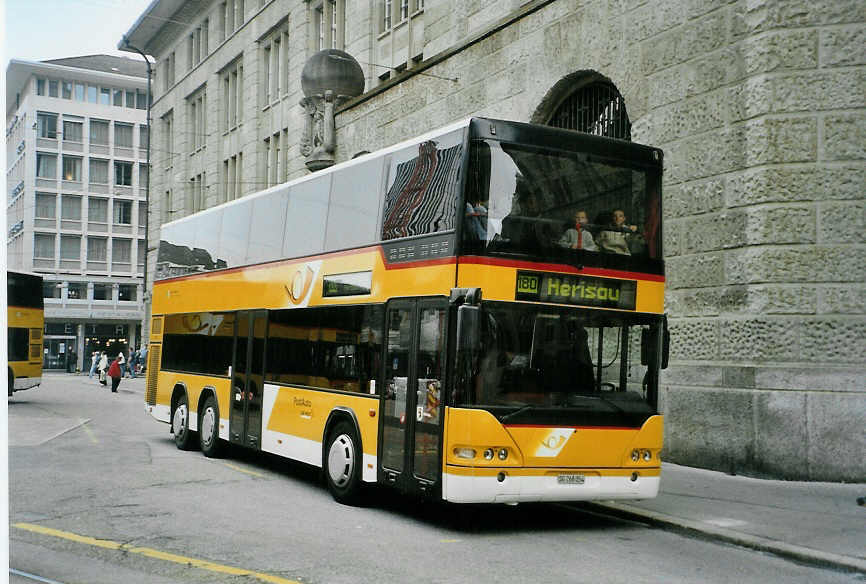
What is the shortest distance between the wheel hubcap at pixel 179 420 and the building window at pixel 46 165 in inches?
1417

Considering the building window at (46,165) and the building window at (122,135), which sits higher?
the building window at (122,135)

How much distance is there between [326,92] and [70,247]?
45.4 m

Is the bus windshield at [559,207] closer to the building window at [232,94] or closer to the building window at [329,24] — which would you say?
the building window at [329,24]

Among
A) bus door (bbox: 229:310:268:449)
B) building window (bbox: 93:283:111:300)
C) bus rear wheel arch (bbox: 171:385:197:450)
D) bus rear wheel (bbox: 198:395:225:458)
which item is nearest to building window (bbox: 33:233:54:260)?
building window (bbox: 93:283:111:300)

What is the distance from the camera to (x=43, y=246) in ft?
214

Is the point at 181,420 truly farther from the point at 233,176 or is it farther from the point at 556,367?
the point at 233,176

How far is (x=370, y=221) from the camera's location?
459 inches

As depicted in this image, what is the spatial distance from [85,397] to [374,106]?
15.7 meters

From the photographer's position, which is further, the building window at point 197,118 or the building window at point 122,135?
the building window at point 122,135

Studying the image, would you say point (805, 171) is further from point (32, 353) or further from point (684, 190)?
point (32, 353)

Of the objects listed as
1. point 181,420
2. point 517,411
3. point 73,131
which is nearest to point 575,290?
point 517,411

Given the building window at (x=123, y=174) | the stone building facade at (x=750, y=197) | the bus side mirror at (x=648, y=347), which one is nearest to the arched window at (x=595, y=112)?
the stone building facade at (x=750, y=197)

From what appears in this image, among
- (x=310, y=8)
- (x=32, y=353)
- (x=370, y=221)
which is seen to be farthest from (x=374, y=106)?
(x=370, y=221)

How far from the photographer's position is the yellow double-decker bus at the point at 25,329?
1110 inches
